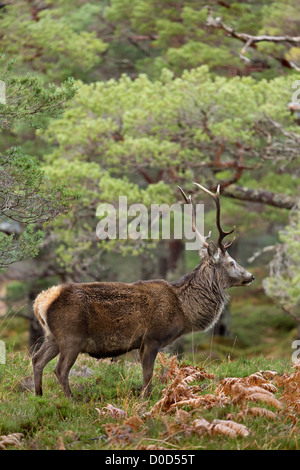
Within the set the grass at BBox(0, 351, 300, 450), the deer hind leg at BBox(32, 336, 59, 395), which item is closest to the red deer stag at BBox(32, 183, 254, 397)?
the deer hind leg at BBox(32, 336, 59, 395)

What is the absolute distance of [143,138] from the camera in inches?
619

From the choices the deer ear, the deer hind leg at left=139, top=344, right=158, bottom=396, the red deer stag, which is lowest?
the deer hind leg at left=139, top=344, right=158, bottom=396

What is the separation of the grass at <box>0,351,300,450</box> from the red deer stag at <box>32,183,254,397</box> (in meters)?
0.32

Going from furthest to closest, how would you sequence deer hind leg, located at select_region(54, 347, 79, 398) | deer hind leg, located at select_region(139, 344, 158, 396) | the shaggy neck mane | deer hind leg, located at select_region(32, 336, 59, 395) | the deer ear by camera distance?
the deer ear
the shaggy neck mane
deer hind leg, located at select_region(139, 344, 158, 396)
deer hind leg, located at select_region(32, 336, 59, 395)
deer hind leg, located at select_region(54, 347, 79, 398)

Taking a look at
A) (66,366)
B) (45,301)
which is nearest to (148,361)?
(66,366)

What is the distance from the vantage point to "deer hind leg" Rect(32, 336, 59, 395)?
682 centimetres

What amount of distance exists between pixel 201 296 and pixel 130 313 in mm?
1145

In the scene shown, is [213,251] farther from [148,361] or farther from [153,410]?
[153,410]

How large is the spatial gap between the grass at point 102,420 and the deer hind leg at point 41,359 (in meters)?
0.12

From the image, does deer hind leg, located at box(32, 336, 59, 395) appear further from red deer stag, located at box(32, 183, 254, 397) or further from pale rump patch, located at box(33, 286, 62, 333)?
pale rump patch, located at box(33, 286, 62, 333)

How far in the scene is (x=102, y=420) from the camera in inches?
233
